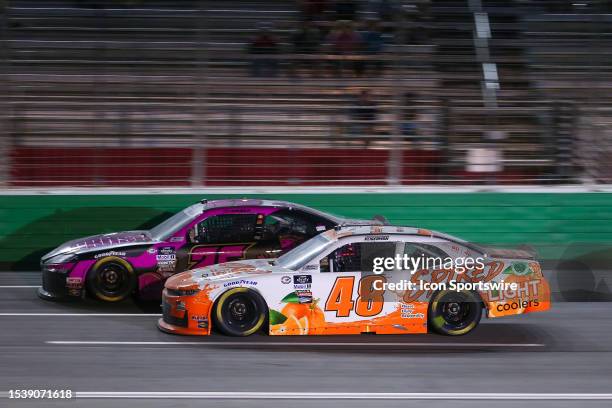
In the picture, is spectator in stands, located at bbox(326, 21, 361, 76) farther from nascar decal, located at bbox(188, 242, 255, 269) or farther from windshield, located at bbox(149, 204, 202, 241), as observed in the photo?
nascar decal, located at bbox(188, 242, 255, 269)

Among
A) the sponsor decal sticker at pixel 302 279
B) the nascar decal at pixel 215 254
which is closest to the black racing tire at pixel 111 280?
the nascar decal at pixel 215 254

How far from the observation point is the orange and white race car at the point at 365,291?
849 cm

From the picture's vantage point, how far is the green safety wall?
12656 mm

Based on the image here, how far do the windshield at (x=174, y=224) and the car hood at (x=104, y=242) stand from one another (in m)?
0.10

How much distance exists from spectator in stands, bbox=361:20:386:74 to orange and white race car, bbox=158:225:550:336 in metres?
5.28

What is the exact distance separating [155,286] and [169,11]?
554 centimetres

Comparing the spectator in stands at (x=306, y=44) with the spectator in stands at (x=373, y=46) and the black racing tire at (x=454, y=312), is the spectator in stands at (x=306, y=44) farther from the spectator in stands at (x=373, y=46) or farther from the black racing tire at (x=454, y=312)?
the black racing tire at (x=454, y=312)

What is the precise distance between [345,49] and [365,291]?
6228 millimetres

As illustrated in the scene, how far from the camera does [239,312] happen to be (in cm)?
866

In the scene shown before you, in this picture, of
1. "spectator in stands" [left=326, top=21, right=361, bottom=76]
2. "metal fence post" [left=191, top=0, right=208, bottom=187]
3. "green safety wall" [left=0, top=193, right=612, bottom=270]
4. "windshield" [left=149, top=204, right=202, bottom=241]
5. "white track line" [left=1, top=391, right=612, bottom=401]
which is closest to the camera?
"white track line" [left=1, top=391, right=612, bottom=401]

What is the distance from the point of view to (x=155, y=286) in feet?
Answer: 33.9

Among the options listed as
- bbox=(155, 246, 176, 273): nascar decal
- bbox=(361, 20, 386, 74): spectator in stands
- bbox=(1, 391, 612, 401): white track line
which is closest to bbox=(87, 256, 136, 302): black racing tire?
bbox=(155, 246, 176, 273): nascar decal

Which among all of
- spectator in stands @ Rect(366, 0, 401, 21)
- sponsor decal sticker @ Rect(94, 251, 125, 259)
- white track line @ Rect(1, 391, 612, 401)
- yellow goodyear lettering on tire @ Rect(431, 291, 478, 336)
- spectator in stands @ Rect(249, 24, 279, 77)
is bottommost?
white track line @ Rect(1, 391, 612, 401)

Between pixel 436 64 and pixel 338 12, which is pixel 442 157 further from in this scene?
pixel 338 12
